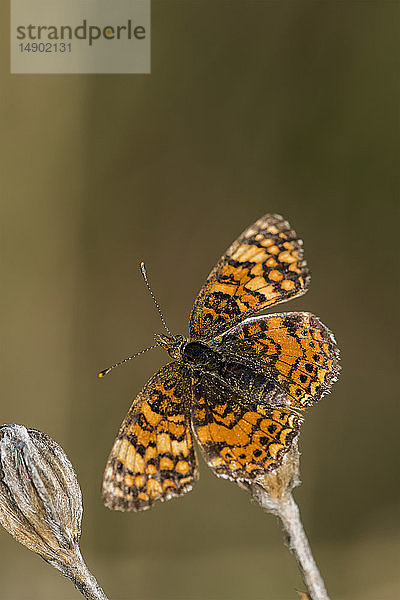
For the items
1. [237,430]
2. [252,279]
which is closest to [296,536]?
[237,430]

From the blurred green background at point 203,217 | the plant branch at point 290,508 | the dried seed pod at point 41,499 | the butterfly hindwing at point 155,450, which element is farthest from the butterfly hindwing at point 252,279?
the blurred green background at point 203,217

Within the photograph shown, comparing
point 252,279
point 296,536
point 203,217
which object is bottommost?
point 296,536

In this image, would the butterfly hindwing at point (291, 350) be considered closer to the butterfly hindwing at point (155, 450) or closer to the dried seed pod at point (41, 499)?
the butterfly hindwing at point (155, 450)

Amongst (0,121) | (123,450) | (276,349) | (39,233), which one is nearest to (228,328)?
(276,349)

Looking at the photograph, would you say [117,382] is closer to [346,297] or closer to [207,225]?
[207,225]

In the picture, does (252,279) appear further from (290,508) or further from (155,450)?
(290,508)

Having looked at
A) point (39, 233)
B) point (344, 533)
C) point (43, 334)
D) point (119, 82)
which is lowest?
point (344, 533)

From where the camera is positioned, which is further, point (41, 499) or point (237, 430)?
point (237, 430)
